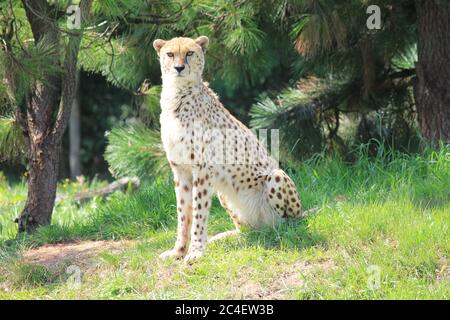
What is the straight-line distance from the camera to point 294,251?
13.9 feet

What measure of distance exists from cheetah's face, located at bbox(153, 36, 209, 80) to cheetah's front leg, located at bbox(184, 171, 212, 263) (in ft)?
1.78

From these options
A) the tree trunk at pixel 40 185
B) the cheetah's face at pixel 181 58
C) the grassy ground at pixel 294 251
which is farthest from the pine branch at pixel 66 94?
the cheetah's face at pixel 181 58

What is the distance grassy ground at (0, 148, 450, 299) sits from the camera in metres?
3.89

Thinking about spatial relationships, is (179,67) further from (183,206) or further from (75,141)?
(75,141)

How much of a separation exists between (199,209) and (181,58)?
0.81m

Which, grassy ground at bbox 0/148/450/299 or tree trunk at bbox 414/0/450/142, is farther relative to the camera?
tree trunk at bbox 414/0/450/142

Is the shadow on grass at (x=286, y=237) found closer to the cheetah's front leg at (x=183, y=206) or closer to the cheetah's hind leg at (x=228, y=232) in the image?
the cheetah's hind leg at (x=228, y=232)

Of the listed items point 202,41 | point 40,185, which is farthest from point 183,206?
point 40,185

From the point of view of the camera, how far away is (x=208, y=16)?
18.7 feet

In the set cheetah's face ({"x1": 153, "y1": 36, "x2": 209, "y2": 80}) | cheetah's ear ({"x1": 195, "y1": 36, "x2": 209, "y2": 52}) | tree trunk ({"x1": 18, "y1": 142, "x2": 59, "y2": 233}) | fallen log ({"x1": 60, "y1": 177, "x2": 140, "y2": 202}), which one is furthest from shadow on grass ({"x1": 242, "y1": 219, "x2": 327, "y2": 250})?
fallen log ({"x1": 60, "y1": 177, "x2": 140, "y2": 202})

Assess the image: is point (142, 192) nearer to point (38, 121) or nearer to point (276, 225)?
point (38, 121)

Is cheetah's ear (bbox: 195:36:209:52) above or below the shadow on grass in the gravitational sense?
above

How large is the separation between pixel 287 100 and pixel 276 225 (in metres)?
1.92

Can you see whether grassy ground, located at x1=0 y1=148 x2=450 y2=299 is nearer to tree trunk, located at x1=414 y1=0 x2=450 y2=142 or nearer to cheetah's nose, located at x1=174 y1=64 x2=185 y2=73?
tree trunk, located at x1=414 y1=0 x2=450 y2=142
